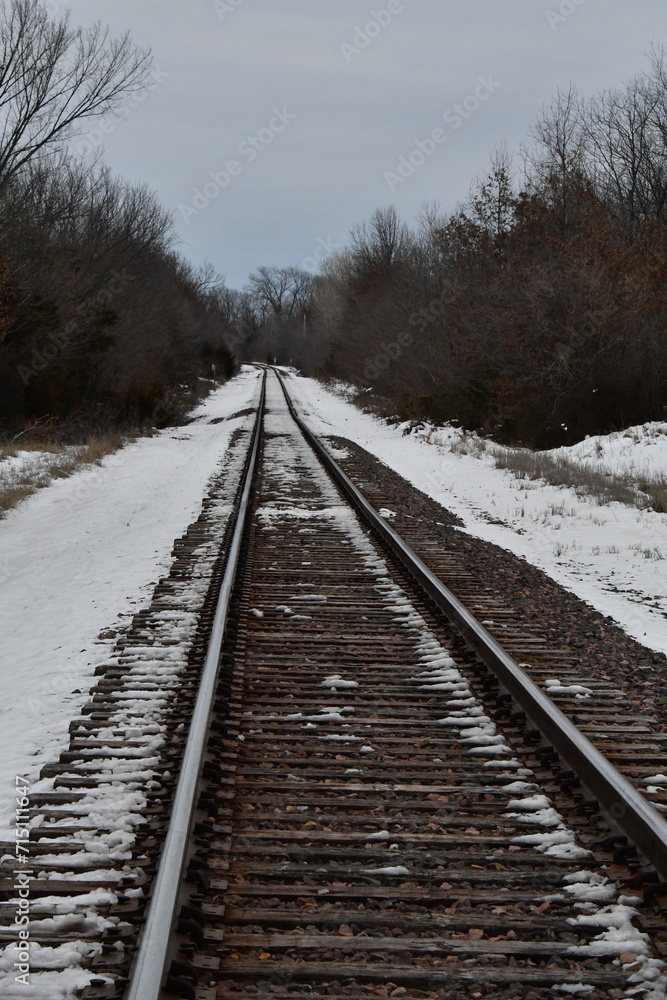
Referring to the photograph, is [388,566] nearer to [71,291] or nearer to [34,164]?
[71,291]

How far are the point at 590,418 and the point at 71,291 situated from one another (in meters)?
13.8

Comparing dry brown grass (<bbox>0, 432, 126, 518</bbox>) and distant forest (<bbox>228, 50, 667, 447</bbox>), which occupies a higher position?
distant forest (<bbox>228, 50, 667, 447</bbox>)

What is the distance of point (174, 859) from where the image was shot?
295cm

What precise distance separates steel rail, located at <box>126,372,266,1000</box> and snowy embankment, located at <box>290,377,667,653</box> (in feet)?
12.1

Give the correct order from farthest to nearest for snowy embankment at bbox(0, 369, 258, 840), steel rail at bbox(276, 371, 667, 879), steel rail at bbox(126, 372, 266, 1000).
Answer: snowy embankment at bbox(0, 369, 258, 840) → steel rail at bbox(276, 371, 667, 879) → steel rail at bbox(126, 372, 266, 1000)

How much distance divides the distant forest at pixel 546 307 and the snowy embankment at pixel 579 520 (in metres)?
1.86

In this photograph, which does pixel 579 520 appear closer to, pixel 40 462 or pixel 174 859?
pixel 174 859

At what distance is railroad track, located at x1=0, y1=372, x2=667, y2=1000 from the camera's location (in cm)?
266

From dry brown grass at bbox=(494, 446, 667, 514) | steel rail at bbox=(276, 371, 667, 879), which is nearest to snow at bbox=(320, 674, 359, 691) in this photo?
steel rail at bbox=(276, 371, 667, 879)
